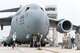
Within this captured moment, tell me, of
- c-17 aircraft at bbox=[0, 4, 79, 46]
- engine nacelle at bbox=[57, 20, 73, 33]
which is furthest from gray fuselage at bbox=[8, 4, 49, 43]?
engine nacelle at bbox=[57, 20, 73, 33]

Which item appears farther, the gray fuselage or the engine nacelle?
the engine nacelle

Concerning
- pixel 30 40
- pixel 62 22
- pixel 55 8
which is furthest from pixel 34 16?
pixel 55 8

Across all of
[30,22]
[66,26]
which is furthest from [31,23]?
[66,26]

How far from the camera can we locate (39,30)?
71.9 feet

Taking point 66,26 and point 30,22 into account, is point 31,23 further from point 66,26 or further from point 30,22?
point 66,26

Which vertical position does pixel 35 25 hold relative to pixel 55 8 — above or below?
below

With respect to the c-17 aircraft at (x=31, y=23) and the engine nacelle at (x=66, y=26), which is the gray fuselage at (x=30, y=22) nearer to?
the c-17 aircraft at (x=31, y=23)

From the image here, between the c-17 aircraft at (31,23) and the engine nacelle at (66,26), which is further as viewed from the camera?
the engine nacelle at (66,26)

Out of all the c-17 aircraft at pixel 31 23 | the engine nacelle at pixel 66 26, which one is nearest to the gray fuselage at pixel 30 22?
the c-17 aircraft at pixel 31 23

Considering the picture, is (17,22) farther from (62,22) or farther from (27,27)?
(62,22)

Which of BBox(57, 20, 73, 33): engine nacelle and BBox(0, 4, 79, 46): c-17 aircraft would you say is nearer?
BBox(0, 4, 79, 46): c-17 aircraft

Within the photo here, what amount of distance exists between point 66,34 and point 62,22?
227cm

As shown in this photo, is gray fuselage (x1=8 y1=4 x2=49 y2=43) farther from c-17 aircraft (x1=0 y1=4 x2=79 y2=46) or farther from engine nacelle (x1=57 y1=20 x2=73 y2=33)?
engine nacelle (x1=57 y1=20 x2=73 y2=33)

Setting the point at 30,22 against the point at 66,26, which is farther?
the point at 66,26
